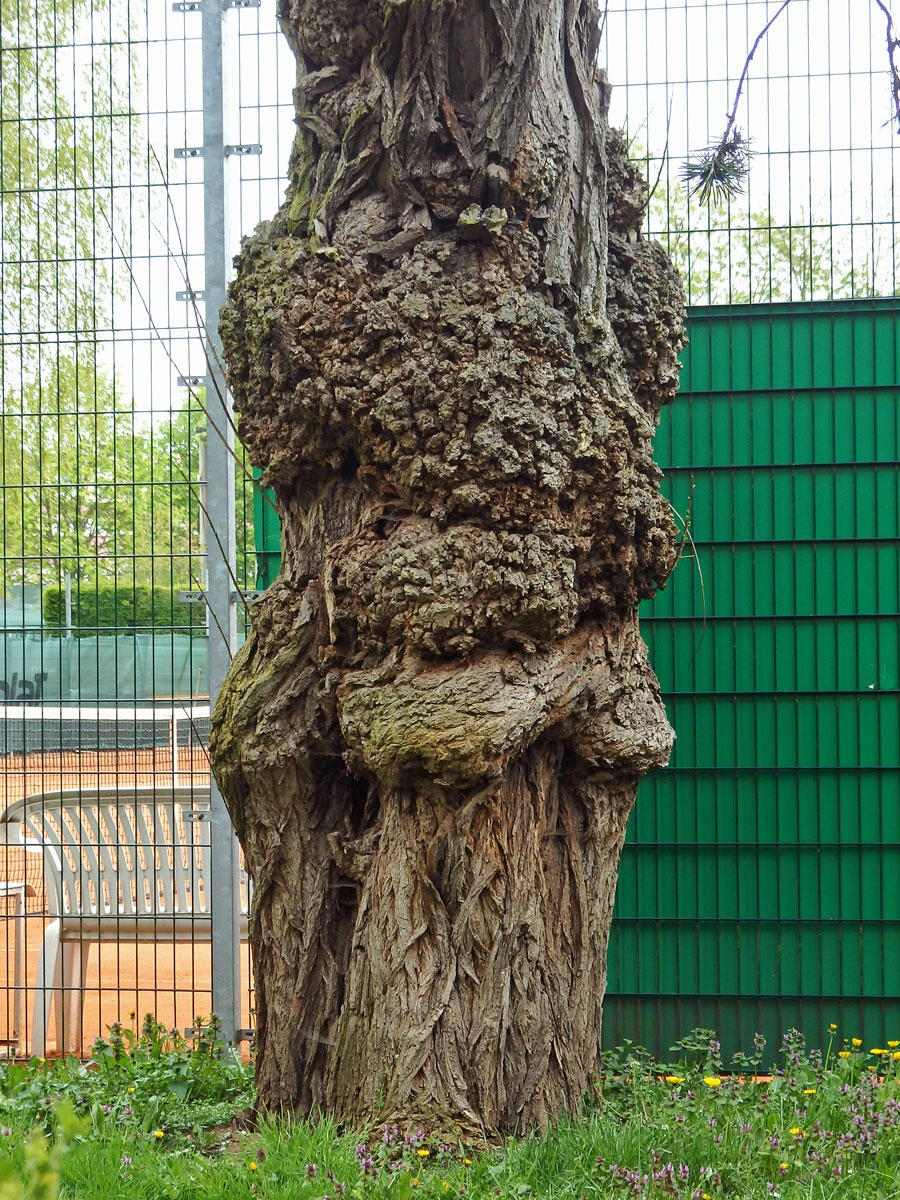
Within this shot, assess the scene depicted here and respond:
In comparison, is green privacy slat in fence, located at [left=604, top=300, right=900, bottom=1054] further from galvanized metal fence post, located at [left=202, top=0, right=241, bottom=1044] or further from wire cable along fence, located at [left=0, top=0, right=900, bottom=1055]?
galvanized metal fence post, located at [left=202, top=0, right=241, bottom=1044]

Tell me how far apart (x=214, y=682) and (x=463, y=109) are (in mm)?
2638

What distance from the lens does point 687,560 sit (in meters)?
4.93

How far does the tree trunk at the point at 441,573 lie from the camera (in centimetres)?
316

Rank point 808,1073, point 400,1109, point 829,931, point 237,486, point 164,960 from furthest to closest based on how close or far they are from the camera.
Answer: point 164,960
point 237,486
point 829,931
point 808,1073
point 400,1109

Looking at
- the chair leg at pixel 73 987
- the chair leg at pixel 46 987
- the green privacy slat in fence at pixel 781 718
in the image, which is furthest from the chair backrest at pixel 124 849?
the green privacy slat in fence at pixel 781 718

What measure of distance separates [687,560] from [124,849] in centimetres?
294

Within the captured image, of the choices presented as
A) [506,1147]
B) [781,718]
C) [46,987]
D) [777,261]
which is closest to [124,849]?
[46,987]

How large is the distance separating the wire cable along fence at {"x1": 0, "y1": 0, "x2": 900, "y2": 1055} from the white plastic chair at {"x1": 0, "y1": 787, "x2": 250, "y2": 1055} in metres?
0.02

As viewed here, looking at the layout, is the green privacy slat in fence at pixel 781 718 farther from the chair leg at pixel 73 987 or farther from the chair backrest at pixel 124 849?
the chair leg at pixel 73 987

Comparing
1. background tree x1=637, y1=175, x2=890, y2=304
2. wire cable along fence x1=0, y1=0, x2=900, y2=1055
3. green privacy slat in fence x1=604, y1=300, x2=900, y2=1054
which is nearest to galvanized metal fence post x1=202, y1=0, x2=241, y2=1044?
wire cable along fence x1=0, y1=0, x2=900, y2=1055

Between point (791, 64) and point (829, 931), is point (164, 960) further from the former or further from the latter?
point (791, 64)

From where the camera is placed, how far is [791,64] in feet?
15.9

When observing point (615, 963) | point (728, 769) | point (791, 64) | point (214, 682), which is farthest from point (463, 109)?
point (615, 963)

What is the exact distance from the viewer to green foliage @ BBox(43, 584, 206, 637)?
16.5 feet
